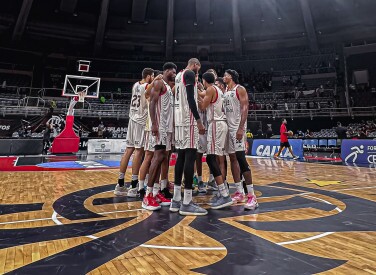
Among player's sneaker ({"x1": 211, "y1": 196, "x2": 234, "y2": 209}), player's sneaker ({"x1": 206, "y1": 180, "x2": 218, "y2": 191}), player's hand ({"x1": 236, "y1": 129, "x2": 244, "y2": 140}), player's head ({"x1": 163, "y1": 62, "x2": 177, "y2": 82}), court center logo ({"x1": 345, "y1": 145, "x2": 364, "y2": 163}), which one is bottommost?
player's sneaker ({"x1": 211, "y1": 196, "x2": 234, "y2": 209})

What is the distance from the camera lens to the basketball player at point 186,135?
3.52 metres

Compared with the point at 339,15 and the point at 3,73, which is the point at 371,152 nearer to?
the point at 339,15

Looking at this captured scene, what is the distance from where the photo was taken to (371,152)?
10234 millimetres

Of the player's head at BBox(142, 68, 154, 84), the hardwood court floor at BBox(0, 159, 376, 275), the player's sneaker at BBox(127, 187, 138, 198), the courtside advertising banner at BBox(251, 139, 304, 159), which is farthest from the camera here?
the courtside advertising banner at BBox(251, 139, 304, 159)

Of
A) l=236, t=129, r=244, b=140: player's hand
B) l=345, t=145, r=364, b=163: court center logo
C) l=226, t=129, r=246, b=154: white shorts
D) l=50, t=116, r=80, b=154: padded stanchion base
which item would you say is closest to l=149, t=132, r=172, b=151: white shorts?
l=226, t=129, r=246, b=154: white shorts

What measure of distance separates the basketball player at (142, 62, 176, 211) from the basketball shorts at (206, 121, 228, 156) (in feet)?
2.09

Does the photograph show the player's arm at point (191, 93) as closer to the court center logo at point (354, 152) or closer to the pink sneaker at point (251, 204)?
the pink sneaker at point (251, 204)

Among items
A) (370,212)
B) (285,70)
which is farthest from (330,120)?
(370,212)

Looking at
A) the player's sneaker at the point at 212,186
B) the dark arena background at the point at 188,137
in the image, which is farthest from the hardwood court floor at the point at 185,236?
the player's sneaker at the point at 212,186

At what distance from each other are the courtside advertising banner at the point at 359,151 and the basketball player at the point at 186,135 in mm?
9604

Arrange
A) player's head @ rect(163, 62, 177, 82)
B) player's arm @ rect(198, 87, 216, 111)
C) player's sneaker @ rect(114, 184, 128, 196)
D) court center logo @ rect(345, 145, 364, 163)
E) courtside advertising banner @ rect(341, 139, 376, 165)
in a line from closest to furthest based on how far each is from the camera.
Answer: player's arm @ rect(198, 87, 216, 111) < player's head @ rect(163, 62, 177, 82) < player's sneaker @ rect(114, 184, 128, 196) < courtside advertising banner @ rect(341, 139, 376, 165) < court center logo @ rect(345, 145, 364, 163)

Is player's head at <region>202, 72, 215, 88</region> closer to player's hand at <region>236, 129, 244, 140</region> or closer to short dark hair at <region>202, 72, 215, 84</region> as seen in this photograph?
short dark hair at <region>202, 72, 215, 84</region>

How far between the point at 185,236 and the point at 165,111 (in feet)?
6.78

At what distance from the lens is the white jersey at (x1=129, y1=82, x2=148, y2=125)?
484cm
